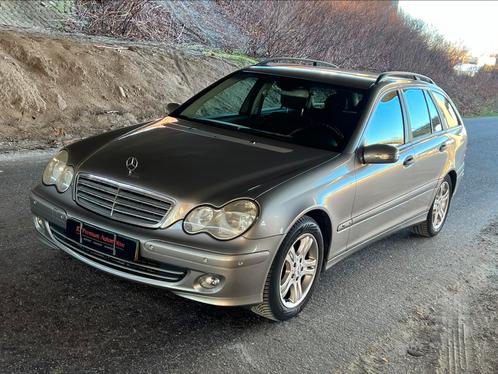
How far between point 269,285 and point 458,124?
3.90 metres

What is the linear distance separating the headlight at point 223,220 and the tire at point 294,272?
33 centimetres

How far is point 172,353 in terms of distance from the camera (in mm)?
3355

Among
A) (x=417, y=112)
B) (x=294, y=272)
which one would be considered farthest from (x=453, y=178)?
(x=294, y=272)

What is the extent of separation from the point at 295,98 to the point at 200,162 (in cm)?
147

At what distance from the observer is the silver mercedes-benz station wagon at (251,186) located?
11.4ft

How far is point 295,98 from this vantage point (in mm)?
5047

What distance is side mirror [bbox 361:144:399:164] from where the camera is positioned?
4312mm

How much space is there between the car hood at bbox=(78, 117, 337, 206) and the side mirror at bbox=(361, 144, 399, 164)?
0.32 metres

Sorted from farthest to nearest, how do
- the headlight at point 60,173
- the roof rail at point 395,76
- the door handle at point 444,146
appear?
the door handle at point 444,146, the roof rail at point 395,76, the headlight at point 60,173

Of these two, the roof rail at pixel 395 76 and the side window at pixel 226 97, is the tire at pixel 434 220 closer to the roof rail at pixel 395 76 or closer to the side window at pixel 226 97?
the roof rail at pixel 395 76

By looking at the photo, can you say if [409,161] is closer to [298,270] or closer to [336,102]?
[336,102]

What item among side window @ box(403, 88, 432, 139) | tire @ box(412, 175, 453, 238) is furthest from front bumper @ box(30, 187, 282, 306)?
tire @ box(412, 175, 453, 238)

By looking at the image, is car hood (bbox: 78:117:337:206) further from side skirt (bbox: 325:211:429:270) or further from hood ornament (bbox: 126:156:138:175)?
side skirt (bbox: 325:211:429:270)

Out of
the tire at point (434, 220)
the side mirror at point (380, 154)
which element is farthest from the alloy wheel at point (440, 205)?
the side mirror at point (380, 154)
